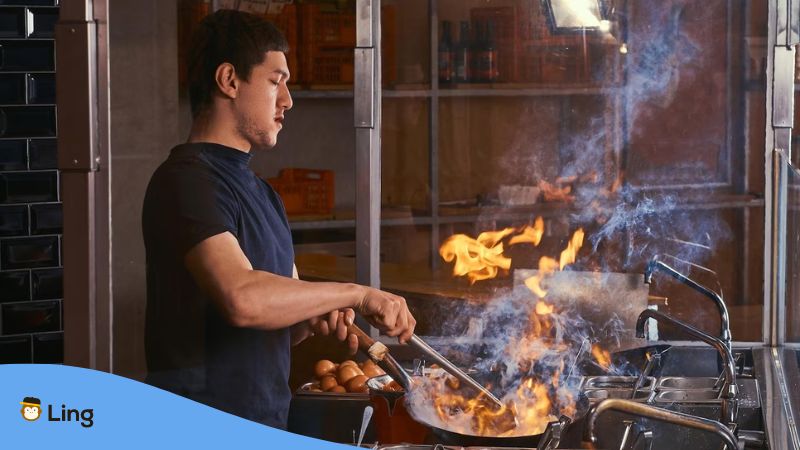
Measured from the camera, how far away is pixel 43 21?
3.54 meters

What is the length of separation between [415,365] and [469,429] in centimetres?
27

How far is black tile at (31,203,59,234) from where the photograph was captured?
140 inches

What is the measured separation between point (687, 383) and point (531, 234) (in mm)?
638

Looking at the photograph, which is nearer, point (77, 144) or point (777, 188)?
point (77, 144)

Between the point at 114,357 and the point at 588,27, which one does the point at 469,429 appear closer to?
the point at 114,357

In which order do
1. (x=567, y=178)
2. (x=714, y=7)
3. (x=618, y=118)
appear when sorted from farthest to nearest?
(x=714, y=7)
(x=618, y=118)
(x=567, y=178)

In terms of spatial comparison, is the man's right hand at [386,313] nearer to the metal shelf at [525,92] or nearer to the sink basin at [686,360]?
the sink basin at [686,360]

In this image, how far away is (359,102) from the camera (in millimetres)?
2961

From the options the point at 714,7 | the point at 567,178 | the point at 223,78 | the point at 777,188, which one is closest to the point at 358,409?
the point at 223,78

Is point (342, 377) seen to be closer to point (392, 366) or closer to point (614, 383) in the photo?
point (392, 366)

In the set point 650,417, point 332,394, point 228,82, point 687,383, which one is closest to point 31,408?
point 332,394

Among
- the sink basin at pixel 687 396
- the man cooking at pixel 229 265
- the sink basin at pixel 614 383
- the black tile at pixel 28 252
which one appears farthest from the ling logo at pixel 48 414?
the black tile at pixel 28 252

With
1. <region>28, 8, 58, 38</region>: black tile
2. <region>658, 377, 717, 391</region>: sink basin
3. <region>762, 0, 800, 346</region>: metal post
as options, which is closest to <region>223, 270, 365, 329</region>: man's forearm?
<region>658, 377, 717, 391</region>: sink basin

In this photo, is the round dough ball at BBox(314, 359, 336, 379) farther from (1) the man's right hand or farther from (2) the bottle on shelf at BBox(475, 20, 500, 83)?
(2) the bottle on shelf at BBox(475, 20, 500, 83)
